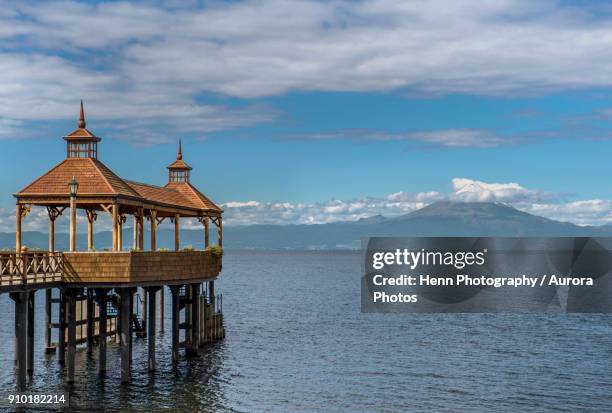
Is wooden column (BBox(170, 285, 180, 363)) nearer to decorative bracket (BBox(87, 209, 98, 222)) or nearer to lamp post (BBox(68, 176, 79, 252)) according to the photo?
decorative bracket (BBox(87, 209, 98, 222))

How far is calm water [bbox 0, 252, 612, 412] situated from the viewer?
3866cm

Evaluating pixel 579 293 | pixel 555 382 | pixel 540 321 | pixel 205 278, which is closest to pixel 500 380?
pixel 555 382

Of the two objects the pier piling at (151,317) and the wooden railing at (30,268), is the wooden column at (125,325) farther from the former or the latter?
the wooden railing at (30,268)

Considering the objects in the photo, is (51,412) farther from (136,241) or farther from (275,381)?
(136,241)

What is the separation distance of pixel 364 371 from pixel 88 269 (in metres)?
17.6

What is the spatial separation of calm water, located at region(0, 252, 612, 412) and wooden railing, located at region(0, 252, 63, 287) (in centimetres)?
581

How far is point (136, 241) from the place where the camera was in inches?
1956

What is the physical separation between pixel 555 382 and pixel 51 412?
25.5 metres

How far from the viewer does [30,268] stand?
35438 mm

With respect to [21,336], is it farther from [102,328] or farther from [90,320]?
[90,320]

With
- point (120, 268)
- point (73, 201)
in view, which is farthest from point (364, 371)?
point (73, 201)

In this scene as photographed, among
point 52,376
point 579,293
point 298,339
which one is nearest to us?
point 52,376

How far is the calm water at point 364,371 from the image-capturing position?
38.7 m

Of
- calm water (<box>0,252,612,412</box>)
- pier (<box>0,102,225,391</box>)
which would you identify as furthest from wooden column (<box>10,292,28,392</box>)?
calm water (<box>0,252,612,412</box>)
